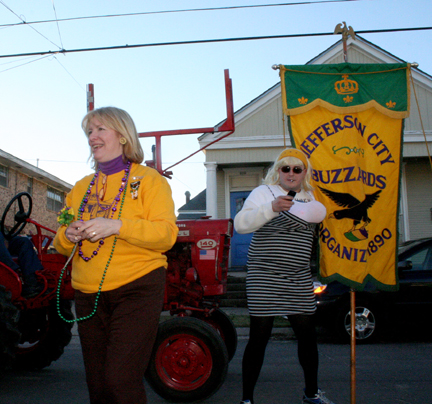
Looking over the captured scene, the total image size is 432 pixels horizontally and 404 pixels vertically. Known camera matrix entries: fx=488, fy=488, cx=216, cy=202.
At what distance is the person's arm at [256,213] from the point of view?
9.60 feet

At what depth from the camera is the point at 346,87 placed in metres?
3.68

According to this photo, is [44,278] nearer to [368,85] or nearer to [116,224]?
[116,224]

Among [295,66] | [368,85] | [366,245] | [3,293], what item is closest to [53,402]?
[3,293]

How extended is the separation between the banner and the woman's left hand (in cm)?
194

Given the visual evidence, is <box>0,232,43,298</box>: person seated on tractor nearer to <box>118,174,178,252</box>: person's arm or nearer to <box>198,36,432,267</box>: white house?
<box>118,174,178,252</box>: person's arm

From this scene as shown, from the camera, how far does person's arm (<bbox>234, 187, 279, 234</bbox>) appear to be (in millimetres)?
2926

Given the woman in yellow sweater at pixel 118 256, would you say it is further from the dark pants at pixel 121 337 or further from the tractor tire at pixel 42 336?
the tractor tire at pixel 42 336

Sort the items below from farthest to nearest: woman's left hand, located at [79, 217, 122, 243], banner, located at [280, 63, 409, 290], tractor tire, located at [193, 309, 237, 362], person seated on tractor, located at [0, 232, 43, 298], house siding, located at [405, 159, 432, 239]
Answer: house siding, located at [405, 159, 432, 239] < tractor tire, located at [193, 309, 237, 362] < person seated on tractor, located at [0, 232, 43, 298] < banner, located at [280, 63, 409, 290] < woman's left hand, located at [79, 217, 122, 243]

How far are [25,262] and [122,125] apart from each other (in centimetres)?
266

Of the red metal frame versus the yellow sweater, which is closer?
the yellow sweater

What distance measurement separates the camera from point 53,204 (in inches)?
1037

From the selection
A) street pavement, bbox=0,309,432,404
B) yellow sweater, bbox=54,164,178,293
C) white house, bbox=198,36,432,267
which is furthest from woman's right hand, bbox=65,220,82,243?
white house, bbox=198,36,432,267

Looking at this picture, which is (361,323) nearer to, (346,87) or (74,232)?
(346,87)

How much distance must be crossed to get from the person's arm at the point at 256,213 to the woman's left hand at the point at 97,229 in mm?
1177
